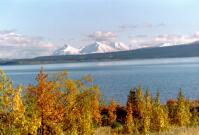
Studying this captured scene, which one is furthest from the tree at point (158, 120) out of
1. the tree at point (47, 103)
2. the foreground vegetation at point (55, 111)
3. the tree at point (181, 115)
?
the tree at point (47, 103)

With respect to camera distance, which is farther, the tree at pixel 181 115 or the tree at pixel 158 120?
the tree at pixel 181 115

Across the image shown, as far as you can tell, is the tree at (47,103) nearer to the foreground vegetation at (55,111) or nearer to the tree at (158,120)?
the foreground vegetation at (55,111)

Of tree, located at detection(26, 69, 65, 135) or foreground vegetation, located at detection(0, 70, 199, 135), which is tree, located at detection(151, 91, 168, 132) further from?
tree, located at detection(26, 69, 65, 135)

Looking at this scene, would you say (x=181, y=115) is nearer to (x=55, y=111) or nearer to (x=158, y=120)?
(x=158, y=120)

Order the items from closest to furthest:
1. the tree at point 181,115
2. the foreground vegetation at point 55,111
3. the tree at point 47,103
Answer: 1. the foreground vegetation at point 55,111
2. the tree at point 47,103
3. the tree at point 181,115

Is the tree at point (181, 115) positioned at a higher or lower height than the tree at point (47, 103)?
lower

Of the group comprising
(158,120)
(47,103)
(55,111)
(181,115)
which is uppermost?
(47,103)

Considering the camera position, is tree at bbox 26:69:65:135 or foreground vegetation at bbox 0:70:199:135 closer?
foreground vegetation at bbox 0:70:199:135

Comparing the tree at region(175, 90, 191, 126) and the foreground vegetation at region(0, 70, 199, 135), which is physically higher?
the foreground vegetation at region(0, 70, 199, 135)

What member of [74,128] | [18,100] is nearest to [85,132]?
[74,128]

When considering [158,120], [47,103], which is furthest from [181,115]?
[47,103]

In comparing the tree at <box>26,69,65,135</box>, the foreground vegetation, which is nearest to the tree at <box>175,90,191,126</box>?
the foreground vegetation

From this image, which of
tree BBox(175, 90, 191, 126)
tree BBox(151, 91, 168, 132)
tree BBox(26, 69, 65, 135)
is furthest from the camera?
tree BBox(175, 90, 191, 126)

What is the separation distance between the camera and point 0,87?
21.7 m
